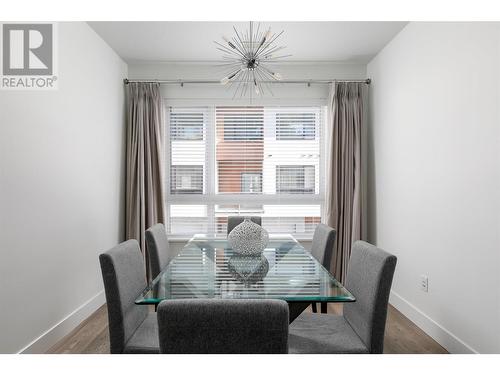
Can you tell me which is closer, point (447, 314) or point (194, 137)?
point (447, 314)

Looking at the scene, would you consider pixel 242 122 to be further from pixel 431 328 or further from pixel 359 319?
pixel 359 319

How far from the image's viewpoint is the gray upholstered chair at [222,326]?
1043 millimetres

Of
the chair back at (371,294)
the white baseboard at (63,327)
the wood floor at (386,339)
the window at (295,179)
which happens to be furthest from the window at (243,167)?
the chair back at (371,294)

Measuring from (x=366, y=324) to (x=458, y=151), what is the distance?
4.74ft

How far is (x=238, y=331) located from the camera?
1.05 metres

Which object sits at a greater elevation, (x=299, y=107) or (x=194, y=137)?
(x=299, y=107)

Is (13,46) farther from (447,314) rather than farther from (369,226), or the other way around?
(369,226)

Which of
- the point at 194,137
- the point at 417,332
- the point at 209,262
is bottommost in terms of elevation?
the point at 417,332

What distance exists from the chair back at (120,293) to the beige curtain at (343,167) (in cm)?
269

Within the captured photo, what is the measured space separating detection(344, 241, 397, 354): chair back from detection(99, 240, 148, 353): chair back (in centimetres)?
104

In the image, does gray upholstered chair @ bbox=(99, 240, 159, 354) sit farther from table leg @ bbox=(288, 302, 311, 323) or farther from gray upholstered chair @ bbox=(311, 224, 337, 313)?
gray upholstered chair @ bbox=(311, 224, 337, 313)

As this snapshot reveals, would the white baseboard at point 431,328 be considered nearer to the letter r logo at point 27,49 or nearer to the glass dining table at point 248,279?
the glass dining table at point 248,279

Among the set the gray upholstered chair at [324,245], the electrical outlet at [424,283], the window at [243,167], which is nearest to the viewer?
the gray upholstered chair at [324,245]
